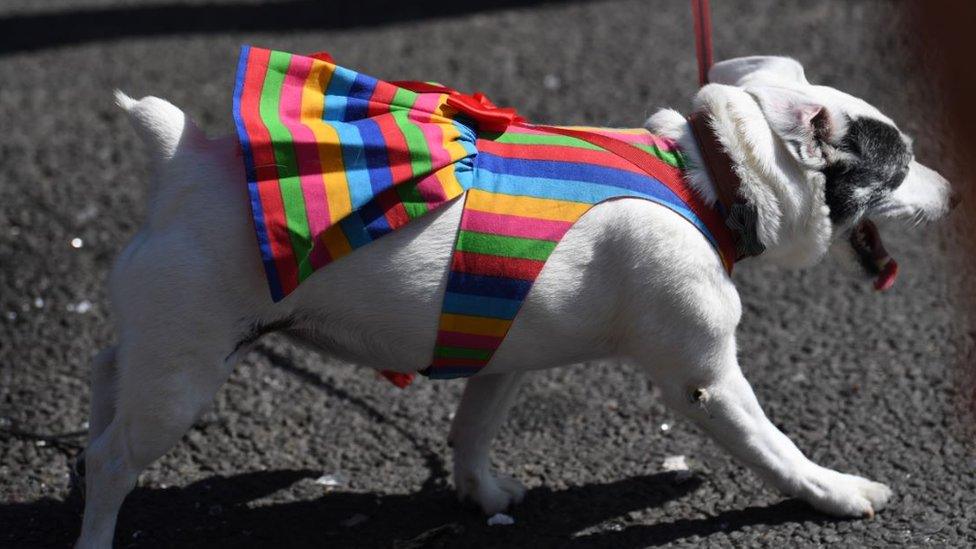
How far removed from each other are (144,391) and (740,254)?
159cm

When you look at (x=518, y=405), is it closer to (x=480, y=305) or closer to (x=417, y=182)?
(x=480, y=305)

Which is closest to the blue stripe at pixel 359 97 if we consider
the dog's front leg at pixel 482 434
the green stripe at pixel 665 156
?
the green stripe at pixel 665 156

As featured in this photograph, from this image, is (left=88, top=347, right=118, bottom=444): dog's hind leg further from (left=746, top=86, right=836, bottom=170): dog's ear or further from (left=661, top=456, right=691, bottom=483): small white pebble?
(left=746, top=86, right=836, bottom=170): dog's ear

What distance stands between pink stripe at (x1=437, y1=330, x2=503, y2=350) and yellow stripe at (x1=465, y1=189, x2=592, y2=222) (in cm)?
32

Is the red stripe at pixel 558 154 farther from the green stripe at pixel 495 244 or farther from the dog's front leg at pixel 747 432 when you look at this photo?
the dog's front leg at pixel 747 432

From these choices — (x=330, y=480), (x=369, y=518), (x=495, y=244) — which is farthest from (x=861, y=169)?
(x=330, y=480)

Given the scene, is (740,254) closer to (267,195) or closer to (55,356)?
(267,195)

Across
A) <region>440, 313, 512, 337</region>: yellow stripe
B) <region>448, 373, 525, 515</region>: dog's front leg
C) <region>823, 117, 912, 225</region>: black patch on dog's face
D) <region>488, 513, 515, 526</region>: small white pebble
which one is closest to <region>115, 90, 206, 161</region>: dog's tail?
<region>440, 313, 512, 337</region>: yellow stripe

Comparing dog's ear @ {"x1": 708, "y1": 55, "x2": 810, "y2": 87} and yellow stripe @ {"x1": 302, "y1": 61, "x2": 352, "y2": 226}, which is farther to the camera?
dog's ear @ {"x1": 708, "y1": 55, "x2": 810, "y2": 87}

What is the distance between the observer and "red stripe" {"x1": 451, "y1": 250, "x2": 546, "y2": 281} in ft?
9.56

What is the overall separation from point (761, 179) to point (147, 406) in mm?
1670

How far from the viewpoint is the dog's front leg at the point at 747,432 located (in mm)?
3168

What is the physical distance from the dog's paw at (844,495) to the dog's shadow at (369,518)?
74mm

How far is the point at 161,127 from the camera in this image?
2.98m
